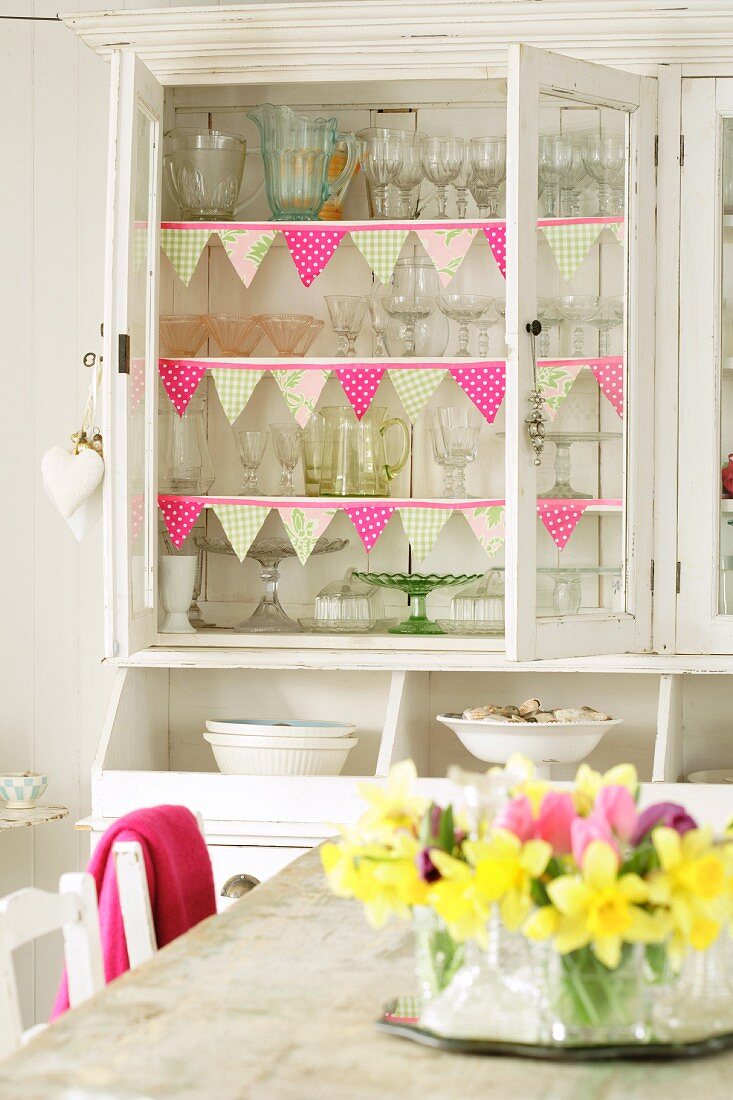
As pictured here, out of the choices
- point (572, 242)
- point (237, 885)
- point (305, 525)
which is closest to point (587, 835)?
point (237, 885)

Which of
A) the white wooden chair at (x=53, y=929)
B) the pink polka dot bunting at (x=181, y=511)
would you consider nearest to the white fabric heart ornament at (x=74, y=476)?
the pink polka dot bunting at (x=181, y=511)

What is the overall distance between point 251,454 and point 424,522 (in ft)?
1.39

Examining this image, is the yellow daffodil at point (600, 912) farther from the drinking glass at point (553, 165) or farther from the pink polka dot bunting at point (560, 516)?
the drinking glass at point (553, 165)

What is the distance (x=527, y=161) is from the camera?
8.15 feet

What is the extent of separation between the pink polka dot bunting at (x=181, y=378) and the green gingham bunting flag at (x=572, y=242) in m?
0.81

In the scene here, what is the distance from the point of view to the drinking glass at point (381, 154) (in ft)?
9.59

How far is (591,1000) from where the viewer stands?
3.52 ft

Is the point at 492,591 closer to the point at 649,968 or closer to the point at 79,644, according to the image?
the point at 79,644

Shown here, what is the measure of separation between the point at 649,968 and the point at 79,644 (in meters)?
2.30

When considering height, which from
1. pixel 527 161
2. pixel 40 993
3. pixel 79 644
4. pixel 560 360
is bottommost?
pixel 40 993

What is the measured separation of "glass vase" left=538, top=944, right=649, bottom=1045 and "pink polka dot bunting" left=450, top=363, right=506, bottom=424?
6.15ft

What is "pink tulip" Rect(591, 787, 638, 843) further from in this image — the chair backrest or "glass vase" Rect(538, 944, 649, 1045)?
the chair backrest

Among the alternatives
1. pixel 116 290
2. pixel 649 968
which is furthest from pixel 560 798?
pixel 116 290

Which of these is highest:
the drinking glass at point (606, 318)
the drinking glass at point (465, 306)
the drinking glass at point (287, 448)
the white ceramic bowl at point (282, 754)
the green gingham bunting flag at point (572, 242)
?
the green gingham bunting flag at point (572, 242)
